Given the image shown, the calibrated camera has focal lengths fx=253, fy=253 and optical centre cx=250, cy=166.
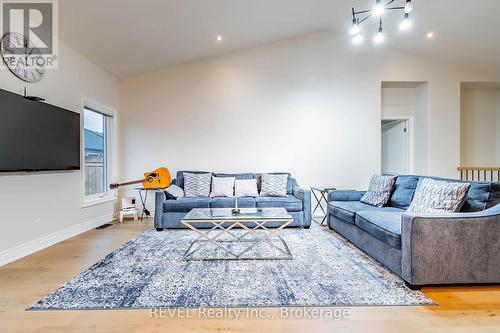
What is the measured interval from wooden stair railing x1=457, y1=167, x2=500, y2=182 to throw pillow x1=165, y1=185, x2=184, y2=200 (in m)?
5.24

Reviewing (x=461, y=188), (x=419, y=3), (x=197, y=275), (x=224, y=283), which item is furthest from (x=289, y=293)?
(x=419, y=3)

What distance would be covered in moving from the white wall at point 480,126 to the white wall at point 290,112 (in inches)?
26.3

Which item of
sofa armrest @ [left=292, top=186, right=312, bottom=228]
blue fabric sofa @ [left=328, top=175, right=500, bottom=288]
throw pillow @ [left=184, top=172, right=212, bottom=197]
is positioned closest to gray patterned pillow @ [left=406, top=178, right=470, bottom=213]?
blue fabric sofa @ [left=328, top=175, right=500, bottom=288]

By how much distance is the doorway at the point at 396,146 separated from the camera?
527cm

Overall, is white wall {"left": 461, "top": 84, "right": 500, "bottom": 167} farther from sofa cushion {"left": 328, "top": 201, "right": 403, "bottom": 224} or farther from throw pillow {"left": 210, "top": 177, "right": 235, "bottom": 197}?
throw pillow {"left": 210, "top": 177, "right": 235, "bottom": 197}

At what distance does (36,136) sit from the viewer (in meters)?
2.85

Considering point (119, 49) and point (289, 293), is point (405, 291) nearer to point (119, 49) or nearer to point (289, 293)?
point (289, 293)

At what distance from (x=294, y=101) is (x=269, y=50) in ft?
3.64

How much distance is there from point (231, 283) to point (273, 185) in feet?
8.11

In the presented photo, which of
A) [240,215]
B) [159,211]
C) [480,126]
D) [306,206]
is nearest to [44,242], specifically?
[159,211]

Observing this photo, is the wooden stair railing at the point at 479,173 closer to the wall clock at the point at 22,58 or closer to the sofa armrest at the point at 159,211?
the sofa armrest at the point at 159,211

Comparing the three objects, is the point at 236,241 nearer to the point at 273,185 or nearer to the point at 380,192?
the point at 273,185

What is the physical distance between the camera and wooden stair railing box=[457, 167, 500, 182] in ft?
15.8

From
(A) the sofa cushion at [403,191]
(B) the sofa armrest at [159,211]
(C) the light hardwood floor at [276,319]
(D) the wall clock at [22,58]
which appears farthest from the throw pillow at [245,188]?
(D) the wall clock at [22,58]
